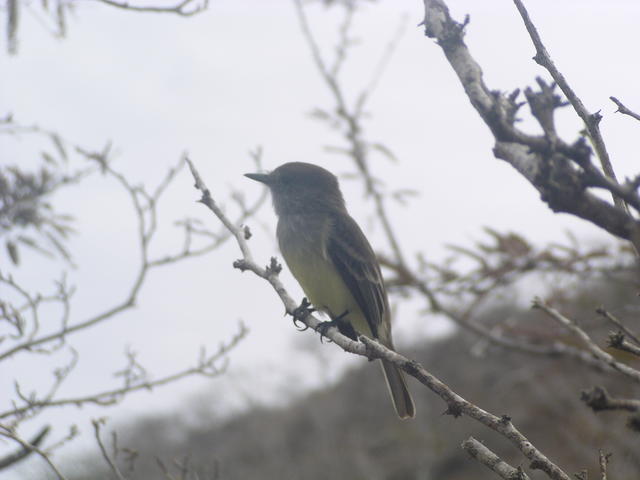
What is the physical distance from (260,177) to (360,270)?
3.59 ft

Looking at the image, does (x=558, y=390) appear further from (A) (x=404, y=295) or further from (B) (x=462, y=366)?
(B) (x=462, y=366)

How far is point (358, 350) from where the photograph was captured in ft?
8.12

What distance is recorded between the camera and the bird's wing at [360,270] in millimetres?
4766

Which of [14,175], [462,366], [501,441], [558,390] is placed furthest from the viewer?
[462,366]

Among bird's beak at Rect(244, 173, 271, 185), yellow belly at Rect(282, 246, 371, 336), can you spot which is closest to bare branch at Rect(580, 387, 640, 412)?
yellow belly at Rect(282, 246, 371, 336)

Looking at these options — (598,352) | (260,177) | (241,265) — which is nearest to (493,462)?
(598,352)

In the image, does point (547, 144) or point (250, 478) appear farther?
point (250, 478)

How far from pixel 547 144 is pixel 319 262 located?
3.57 meters

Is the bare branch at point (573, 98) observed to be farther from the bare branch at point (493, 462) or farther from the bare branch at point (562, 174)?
the bare branch at point (493, 462)

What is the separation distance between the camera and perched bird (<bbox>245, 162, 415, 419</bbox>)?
4645 mm

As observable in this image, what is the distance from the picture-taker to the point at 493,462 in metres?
1.83

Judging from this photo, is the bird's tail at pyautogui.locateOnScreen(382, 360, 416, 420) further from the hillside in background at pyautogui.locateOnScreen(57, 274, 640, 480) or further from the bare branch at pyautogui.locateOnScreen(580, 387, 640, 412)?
the hillside in background at pyautogui.locateOnScreen(57, 274, 640, 480)

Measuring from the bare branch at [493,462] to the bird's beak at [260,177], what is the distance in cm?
351

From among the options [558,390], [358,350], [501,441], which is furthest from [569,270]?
[501,441]
